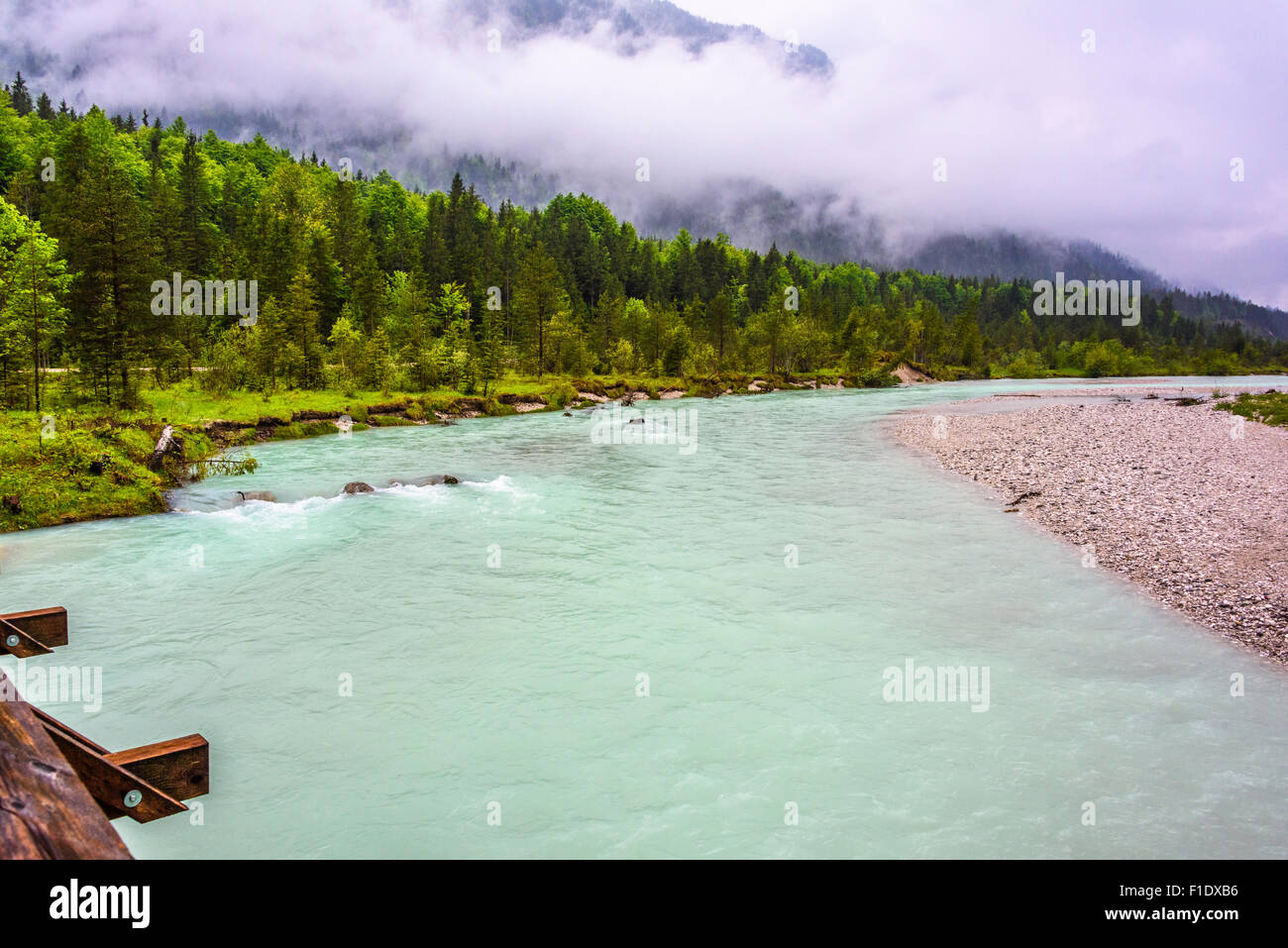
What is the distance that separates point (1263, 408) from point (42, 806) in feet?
207

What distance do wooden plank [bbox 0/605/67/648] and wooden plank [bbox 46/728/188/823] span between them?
121 inches

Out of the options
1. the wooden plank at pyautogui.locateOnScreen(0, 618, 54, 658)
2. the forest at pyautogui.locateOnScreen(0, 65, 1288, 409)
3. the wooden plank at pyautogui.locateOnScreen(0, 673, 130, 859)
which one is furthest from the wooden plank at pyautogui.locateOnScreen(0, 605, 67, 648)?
the forest at pyautogui.locateOnScreen(0, 65, 1288, 409)

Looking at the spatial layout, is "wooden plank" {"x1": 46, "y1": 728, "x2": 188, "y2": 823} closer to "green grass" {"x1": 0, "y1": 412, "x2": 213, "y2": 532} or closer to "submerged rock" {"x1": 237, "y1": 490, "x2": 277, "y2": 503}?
"green grass" {"x1": 0, "y1": 412, "x2": 213, "y2": 532}

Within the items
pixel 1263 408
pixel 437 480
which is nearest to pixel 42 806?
pixel 437 480

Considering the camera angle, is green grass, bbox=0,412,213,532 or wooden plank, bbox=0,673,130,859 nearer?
wooden plank, bbox=0,673,130,859

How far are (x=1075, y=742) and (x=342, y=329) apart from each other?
206ft

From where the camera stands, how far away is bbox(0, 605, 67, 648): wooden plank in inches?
260

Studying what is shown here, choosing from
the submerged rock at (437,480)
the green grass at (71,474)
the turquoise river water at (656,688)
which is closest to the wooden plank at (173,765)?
the turquoise river water at (656,688)

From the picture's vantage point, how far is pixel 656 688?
1126cm

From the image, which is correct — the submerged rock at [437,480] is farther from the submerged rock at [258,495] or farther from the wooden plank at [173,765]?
the wooden plank at [173,765]

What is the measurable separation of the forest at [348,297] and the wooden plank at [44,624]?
1544 inches

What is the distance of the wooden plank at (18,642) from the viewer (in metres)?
6.44
